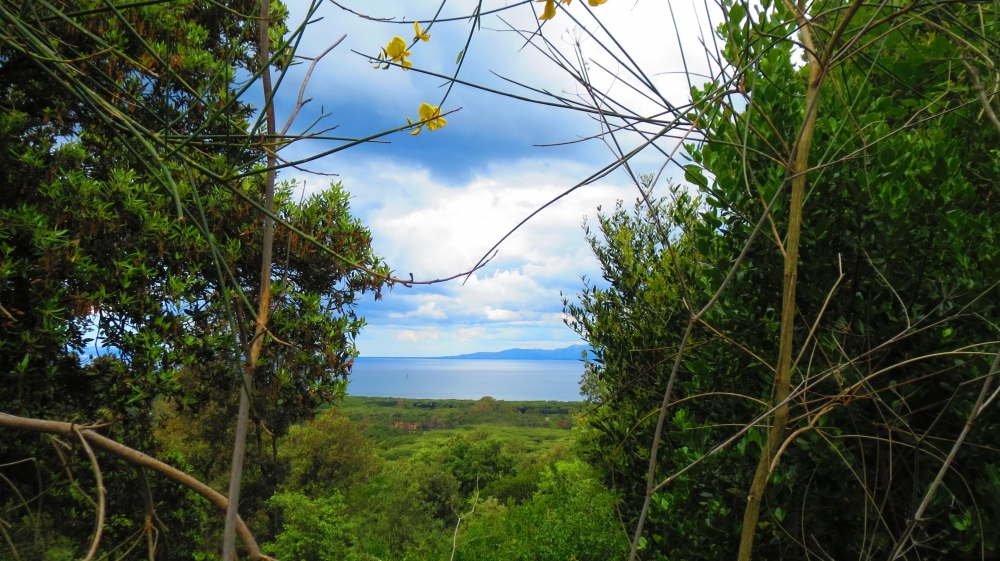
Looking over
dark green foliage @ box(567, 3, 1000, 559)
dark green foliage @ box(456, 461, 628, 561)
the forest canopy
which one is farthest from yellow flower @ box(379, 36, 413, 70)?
dark green foliage @ box(456, 461, 628, 561)

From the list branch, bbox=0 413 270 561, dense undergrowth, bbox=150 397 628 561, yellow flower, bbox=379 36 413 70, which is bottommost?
dense undergrowth, bbox=150 397 628 561

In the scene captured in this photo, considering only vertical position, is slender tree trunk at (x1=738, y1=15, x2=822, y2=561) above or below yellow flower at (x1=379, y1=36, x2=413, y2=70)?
below

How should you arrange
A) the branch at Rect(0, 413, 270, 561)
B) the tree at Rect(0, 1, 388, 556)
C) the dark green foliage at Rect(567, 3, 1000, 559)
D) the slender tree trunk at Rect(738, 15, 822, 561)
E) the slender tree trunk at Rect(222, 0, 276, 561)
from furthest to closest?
the tree at Rect(0, 1, 388, 556)
the dark green foliage at Rect(567, 3, 1000, 559)
the slender tree trunk at Rect(738, 15, 822, 561)
the branch at Rect(0, 413, 270, 561)
the slender tree trunk at Rect(222, 0, 276, 561)

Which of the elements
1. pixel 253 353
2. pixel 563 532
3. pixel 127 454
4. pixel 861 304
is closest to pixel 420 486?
A: pixel 563 532

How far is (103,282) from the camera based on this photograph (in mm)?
3008

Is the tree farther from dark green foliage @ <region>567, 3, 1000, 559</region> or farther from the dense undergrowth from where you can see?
dark green foliage @ <region>567, 3, 1000, 559</region>

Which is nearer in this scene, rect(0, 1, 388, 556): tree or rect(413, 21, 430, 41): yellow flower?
rect(413, 21, 430, 41): yellow flower

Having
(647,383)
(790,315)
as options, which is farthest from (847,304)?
(647,383)

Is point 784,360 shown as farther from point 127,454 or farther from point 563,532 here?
point 563,532

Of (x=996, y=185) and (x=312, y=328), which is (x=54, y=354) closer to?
(x=312, y=328)

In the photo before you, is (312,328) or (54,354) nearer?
(54,354)

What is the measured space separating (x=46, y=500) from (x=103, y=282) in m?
1.48

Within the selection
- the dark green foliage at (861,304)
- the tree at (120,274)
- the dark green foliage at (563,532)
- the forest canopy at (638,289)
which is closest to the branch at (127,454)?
the forest canopy at (638,289)

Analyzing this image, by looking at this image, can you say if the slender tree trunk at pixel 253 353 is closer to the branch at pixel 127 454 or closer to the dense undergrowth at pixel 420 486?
the branch at pixel 127 454
